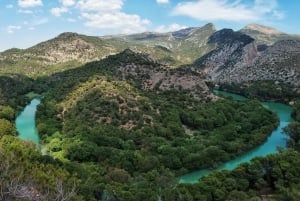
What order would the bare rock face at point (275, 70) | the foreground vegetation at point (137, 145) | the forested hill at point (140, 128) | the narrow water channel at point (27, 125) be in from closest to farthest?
1. the foreground vegetation at point (137, 145)
2. the forested hill at point (140, 128)
3. the narrow water channel at point (27, 125)
4. the bare rock face at point (275, 70)

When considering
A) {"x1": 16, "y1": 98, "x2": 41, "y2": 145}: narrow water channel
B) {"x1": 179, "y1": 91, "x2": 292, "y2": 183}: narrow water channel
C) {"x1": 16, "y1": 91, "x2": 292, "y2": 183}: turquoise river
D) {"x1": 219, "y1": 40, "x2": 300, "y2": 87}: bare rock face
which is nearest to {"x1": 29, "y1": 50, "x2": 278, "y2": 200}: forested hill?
{"x1": 179, "y1": 91, "x2": 292, "y2": 183}: narrow water channel

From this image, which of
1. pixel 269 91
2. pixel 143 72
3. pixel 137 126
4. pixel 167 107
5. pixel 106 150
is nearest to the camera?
pixel 106 150

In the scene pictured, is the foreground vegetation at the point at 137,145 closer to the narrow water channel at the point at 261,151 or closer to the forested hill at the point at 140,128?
the forested hill at the point at 140,128

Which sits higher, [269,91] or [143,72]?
[143,72]

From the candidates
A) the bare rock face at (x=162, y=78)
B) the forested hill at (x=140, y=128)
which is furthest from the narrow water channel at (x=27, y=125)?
the bare rock face at (x=162, y=78)

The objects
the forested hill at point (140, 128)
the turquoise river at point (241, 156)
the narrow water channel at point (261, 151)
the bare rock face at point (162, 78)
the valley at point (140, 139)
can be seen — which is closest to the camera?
the valley at point (140, 139)

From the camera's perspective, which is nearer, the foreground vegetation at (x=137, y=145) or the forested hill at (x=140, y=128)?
the foreground vegetation at (x=137, y=145)

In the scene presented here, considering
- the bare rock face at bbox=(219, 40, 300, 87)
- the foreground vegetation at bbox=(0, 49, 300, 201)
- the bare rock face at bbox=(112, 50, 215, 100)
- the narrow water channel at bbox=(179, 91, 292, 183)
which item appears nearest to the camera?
the foreground vegetation at bbox=(0, 49, 300, 201)

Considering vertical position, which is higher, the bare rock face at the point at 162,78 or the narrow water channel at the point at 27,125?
the bare rock face at the point at 162,78

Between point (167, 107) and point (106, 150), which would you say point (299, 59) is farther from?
point (106, 150)

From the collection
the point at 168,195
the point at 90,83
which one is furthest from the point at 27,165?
the point at 90,83

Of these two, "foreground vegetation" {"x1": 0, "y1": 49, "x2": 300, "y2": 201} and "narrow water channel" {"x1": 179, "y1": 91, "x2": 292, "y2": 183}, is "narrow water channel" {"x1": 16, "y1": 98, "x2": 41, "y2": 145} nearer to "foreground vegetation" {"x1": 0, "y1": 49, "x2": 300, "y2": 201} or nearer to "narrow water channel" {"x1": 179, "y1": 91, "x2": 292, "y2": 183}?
"foreground vegetation" {"x1": 0, "y1": 49, "x2": 300, "y2": 201}
